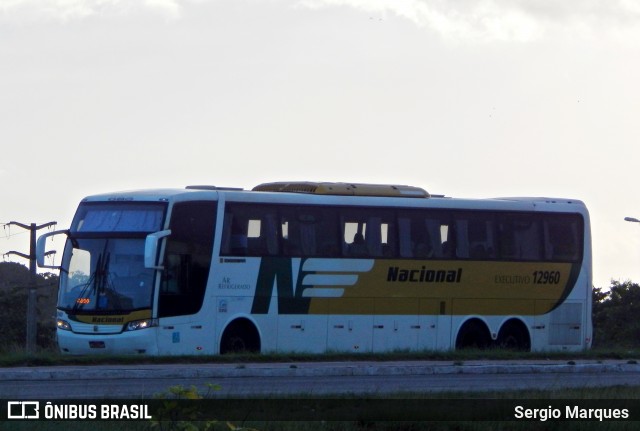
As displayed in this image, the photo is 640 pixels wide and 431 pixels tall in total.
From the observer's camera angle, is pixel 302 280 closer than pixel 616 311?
Yes

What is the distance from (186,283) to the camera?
25.9 meters

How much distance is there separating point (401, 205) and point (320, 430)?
1597 centimetres

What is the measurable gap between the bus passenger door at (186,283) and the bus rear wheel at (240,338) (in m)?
0.43

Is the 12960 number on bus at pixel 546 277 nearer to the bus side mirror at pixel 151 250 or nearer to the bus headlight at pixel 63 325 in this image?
the bus side mirror at pixel 151 250

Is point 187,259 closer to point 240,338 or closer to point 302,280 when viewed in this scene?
point 240,338

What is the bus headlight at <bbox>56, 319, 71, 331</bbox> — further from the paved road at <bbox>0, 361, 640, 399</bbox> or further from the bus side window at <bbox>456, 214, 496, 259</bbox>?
the bus side window at <bbox>456, 214, 496, 259</bbox>

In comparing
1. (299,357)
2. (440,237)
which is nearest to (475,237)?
(440,237)

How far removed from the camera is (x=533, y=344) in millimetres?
29984

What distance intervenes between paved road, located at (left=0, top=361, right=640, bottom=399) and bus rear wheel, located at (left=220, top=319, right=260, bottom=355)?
3.81 m

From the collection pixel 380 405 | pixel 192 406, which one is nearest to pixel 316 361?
pixel 380 405

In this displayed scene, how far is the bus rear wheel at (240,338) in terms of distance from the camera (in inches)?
1042

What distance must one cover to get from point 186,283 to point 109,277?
1.52 metres

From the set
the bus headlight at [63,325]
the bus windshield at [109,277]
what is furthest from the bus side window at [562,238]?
the bus headlight at [63,325]

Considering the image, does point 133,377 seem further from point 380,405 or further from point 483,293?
point 483,293
